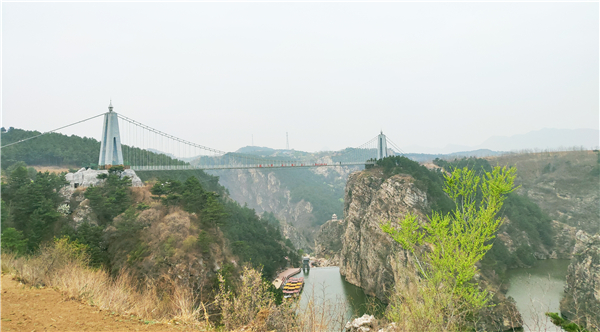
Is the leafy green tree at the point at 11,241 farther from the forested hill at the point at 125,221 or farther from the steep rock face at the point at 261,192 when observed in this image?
the steep rock face at the point at 261,192

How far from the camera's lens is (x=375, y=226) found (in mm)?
28922

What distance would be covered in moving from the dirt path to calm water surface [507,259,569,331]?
797 inches

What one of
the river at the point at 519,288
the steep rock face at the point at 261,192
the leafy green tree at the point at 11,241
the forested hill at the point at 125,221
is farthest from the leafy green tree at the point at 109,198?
the steep rock face at the point at 261,192

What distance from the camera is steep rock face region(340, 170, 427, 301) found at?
26.0 m

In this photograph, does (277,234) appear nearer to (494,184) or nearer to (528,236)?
(528,236)

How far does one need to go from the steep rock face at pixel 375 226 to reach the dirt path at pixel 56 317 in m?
20.8

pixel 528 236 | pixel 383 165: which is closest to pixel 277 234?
pixel 383 165

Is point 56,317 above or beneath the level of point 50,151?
beneath

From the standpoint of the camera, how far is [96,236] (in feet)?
57.3

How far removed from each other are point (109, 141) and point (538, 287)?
1351 inches

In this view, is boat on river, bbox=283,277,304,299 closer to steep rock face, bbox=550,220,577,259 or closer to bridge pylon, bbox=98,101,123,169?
bridge pylon, bbox=98,101,123,169

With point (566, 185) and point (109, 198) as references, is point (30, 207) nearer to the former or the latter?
point (109, 198)

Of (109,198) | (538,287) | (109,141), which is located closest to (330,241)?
(538,287)

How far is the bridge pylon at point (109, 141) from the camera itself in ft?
72.4
